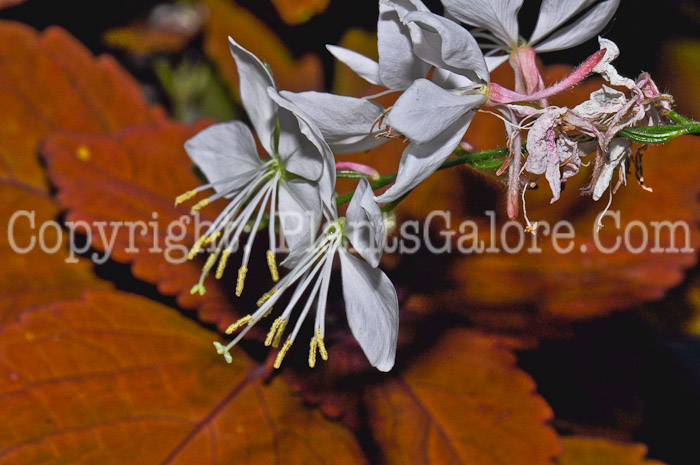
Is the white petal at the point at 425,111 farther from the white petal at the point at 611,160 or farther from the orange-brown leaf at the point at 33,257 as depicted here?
the orange-brown leaf at the point at 33,257

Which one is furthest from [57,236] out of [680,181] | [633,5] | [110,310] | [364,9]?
[633,5]

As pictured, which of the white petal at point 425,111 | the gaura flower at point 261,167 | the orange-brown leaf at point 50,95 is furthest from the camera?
the orange-brown leaf at point 50,95

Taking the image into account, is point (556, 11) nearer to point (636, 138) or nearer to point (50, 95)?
point (636, 138)

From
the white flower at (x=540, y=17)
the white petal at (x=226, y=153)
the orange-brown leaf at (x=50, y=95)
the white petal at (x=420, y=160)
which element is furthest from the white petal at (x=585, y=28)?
the orange-brown leaf at (x=50, y=95)

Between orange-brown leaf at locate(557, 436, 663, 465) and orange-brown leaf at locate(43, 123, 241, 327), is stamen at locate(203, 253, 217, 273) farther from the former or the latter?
orange-brown leaf at locate(557, 436, 663, 465)

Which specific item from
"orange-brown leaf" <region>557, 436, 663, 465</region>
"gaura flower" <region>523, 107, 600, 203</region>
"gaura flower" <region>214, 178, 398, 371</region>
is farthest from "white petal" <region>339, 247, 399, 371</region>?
"orange-brown leaf" <region>557, 436, 663, 465</region>

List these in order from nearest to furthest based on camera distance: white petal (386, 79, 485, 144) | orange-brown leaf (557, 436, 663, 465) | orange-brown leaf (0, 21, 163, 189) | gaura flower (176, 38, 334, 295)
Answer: white petal (386, 79, 485, 144) → gaura flower (176, 38, 334, 295) → orange-brown leaf (557, 436, 663, 465) → orange-brown leaf (0, 21, 163, 189)

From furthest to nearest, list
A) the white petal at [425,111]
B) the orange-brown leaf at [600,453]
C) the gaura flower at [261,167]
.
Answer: the orange-brown leaf at [600,453] → the gaura flower at [261,167] → the white petal at [425,111]
